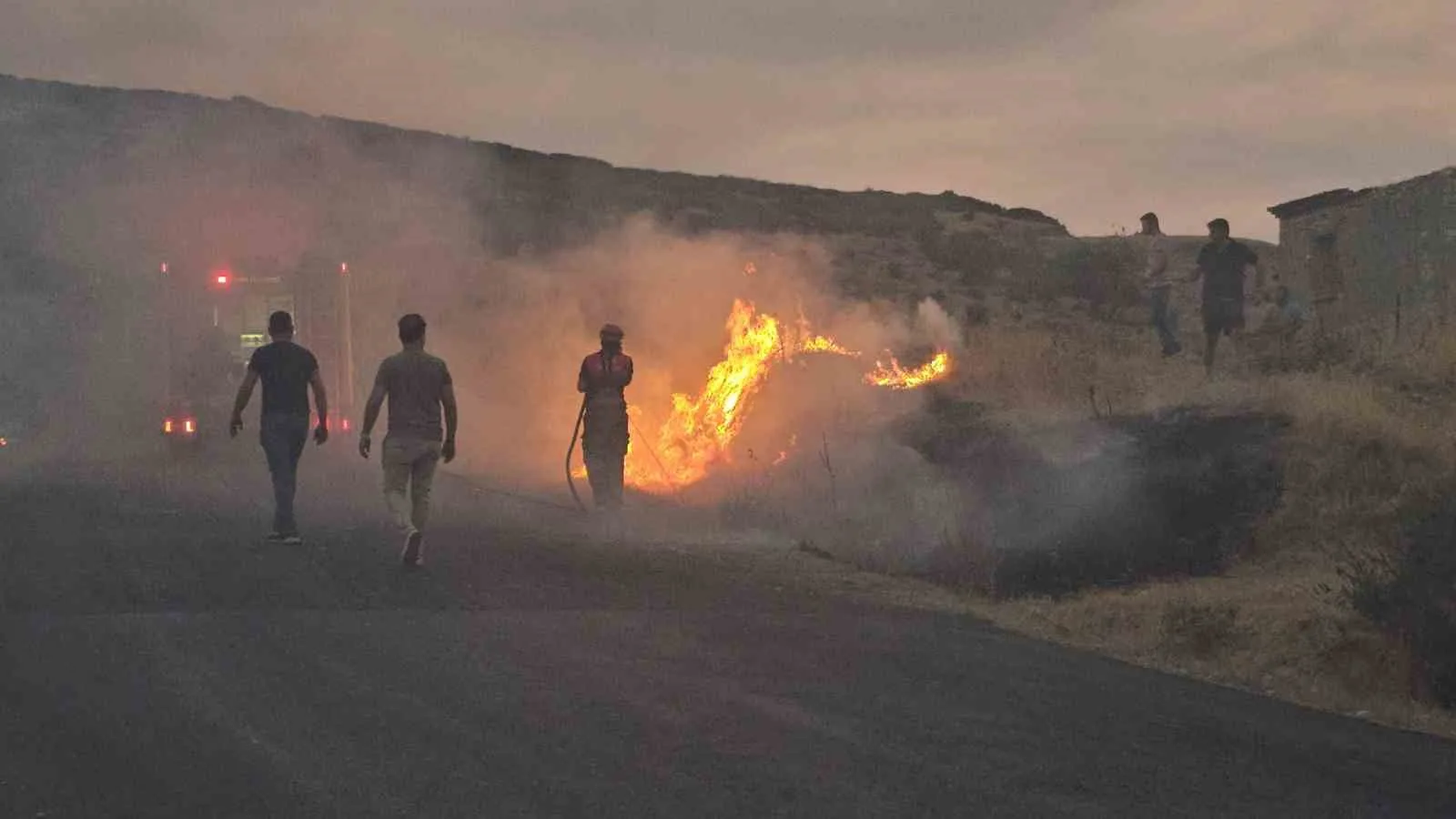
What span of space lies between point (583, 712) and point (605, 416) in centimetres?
1019

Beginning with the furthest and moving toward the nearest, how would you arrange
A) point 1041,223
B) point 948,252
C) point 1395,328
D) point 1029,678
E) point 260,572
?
point 1041,223 → point 948,252 → point 1395,328 → point 260,572 → point 1029,678

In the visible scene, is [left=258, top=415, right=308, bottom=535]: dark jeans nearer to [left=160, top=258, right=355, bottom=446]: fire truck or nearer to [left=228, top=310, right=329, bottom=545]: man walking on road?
[left=228, top=310, right=329, bottom=545]: man walking on road

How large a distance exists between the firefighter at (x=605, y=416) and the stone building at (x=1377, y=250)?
10738 millimetres

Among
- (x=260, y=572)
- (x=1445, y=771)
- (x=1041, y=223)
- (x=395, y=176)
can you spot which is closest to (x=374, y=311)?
(x=395, y=176)

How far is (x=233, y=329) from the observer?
81.7 feet

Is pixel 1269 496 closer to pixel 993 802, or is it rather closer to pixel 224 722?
pixel 993 802

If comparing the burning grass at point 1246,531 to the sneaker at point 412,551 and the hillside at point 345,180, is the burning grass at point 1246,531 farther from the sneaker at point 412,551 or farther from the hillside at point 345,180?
the hillside at point 345,180

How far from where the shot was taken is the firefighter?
1748 centimetres

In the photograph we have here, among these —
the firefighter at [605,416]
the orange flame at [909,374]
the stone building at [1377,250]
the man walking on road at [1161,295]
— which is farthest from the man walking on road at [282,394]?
the stone building at [1377,250]

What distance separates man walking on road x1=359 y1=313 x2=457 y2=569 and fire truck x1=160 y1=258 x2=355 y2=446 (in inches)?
479

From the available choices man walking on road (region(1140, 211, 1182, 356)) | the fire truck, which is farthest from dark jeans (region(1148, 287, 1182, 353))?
the fire truck

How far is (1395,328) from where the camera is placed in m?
21.8

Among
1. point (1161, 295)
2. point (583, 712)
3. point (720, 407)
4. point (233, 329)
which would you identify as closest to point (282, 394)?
point (583, 712)

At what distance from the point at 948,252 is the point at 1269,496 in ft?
130
